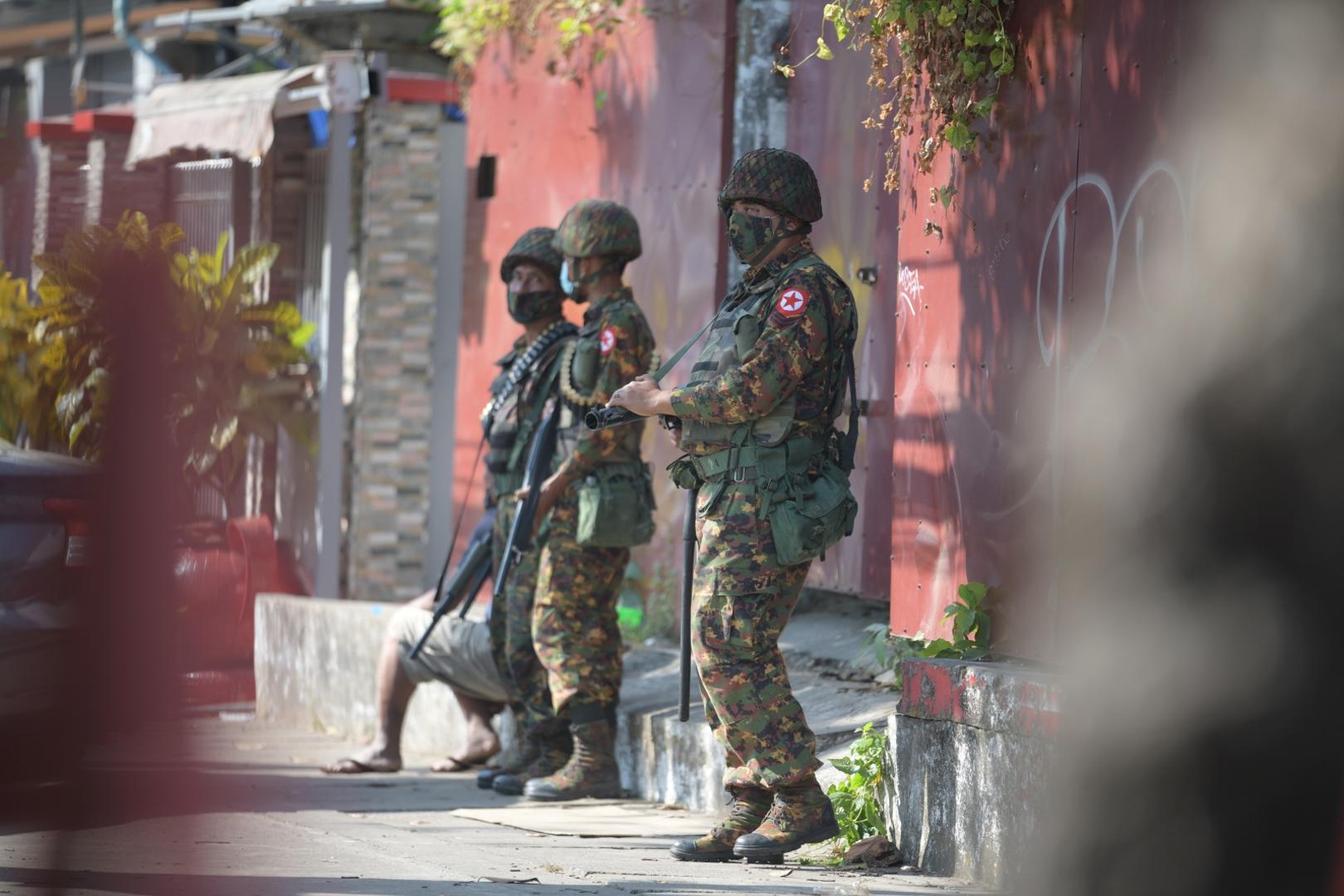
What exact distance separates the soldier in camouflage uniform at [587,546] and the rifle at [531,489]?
0.06 meters

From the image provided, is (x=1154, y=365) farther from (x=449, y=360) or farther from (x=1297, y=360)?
(x=449, y=360)

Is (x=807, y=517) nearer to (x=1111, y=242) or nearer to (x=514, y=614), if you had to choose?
(x=1111, y=242)

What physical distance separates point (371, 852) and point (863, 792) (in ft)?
4.77

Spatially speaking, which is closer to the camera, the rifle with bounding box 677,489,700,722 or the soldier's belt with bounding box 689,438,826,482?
the soldier's belt with bounding box 689,438,826,482

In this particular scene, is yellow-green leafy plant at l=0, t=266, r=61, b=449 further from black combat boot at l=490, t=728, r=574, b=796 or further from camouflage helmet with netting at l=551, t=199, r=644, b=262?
black combat boot at l=490, t=728, r=574, b=796

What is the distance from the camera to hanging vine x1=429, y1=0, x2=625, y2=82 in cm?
913

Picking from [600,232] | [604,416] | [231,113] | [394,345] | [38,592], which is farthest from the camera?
[231,113]

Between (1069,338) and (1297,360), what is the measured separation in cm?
310

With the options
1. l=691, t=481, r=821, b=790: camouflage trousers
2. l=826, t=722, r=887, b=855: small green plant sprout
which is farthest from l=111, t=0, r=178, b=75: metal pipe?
l=826, t=722, r=887, b=855: small green plant sprout

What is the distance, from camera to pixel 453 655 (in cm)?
734

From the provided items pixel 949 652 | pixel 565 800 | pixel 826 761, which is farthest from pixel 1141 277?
pixel 565 800

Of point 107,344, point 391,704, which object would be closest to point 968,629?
point 391,704

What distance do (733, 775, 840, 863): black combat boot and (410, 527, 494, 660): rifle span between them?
2.31 meters

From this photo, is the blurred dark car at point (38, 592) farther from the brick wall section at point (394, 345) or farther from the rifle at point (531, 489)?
the brick wall section at point (394, 345)
